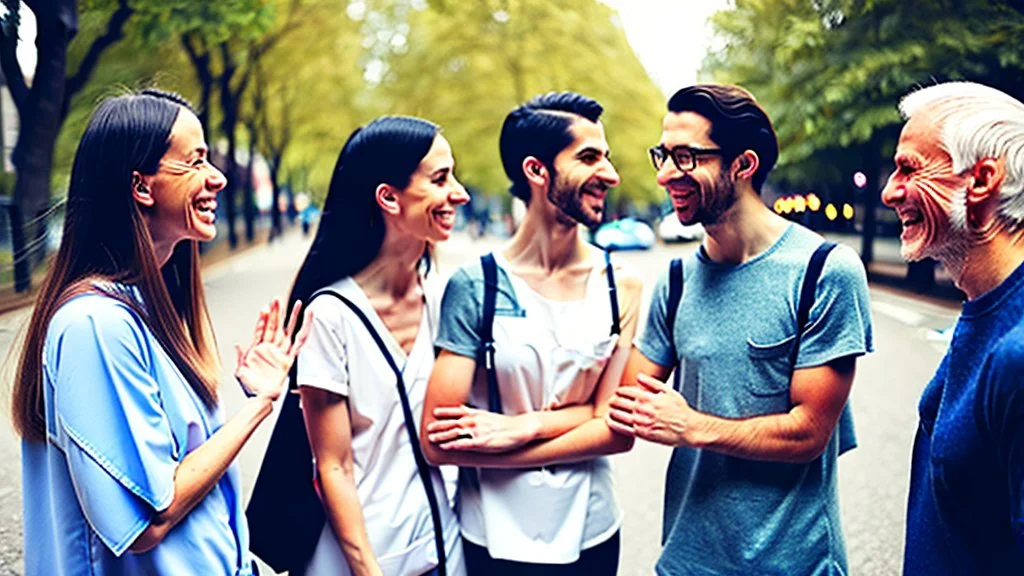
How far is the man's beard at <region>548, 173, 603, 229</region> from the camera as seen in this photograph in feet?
4.70

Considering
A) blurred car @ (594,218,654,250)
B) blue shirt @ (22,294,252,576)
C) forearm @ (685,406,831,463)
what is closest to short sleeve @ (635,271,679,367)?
forearm @ (685,406,831,463)

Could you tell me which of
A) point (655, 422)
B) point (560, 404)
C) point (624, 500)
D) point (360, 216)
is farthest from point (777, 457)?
point (624, 500)

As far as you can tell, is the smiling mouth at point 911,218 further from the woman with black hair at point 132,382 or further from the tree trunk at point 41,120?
the tree trunk at point 41,120

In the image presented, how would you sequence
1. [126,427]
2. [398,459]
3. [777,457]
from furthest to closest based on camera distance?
[398,459] < [777,457] < [126,427]

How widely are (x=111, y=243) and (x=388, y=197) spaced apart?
1.67 feet

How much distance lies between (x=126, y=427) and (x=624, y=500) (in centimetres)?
188

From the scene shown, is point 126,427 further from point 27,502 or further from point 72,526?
point 27,502

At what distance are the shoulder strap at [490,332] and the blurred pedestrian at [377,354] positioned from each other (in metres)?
0.11

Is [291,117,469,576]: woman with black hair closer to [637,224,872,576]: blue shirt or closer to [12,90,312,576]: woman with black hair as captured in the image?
[12,90,312,576]: woman with black hair

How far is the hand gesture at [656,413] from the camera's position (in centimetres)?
125

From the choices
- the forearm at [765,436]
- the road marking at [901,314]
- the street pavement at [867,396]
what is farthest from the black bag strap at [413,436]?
the road marking at [901,314]

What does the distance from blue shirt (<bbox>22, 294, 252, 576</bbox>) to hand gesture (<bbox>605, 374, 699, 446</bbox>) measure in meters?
0.67

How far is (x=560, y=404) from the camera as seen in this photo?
4.69 ft

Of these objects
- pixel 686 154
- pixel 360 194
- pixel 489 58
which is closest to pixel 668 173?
pixel 686 154
